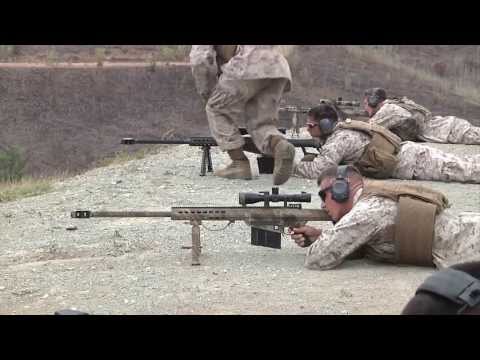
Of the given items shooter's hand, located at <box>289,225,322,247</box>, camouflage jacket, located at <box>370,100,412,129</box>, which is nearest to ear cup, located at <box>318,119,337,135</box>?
camouflage jacket, located at <box>370,100,412,129</box>

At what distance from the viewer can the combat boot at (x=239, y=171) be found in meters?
9.45

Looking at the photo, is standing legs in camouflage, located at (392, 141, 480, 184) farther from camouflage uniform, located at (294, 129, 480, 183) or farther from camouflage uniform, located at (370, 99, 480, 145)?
camouflage uniform, located at (370, 99, 480, 145)

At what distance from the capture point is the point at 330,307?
186 inches

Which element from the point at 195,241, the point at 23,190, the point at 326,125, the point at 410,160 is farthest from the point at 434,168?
the point at 23,190

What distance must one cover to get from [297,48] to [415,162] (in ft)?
37.9

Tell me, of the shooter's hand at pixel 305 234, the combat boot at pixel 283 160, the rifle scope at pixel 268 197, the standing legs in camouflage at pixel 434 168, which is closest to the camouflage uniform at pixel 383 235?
the shooter's hand at pixel 305 234

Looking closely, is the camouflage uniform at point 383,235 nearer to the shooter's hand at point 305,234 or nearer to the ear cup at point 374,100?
the shooter's hand at point 305,234

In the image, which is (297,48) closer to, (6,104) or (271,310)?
(6,104)

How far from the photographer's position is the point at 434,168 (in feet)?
29.8

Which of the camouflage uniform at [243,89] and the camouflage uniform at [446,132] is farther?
the camouflage uniform at [446,132]

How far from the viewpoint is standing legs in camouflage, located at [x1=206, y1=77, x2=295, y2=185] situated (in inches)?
356

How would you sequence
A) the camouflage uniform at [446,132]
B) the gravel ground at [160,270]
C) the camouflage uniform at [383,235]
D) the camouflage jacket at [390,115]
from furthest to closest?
the camouflage uniform at [446,132] < the camouflage jacket at [390,115] < the camouflage uniform at [383,235] < the gravel ground at [160,270]

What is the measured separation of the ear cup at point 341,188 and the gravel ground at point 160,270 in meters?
0.43
